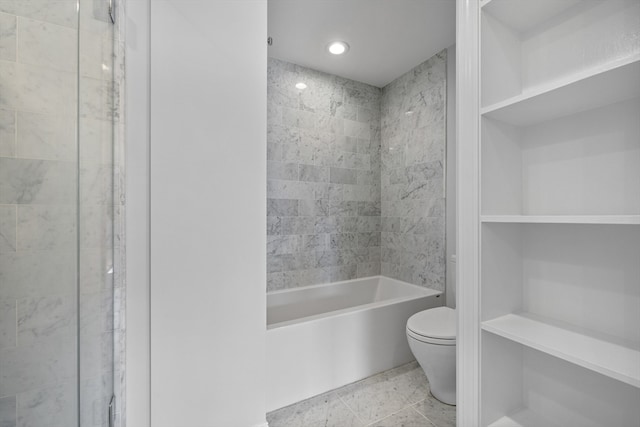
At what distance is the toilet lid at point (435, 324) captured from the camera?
5.49ft

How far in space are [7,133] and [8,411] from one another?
981mm

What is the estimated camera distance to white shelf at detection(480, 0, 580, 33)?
0.96 meters

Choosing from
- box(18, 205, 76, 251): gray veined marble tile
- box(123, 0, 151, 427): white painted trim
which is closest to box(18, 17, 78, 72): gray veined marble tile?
box(123, 0, 151, 427): white painted trim

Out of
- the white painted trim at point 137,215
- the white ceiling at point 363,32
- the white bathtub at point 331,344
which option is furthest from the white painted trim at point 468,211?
the white painted trim at point 137,215

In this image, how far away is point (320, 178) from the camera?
277cm

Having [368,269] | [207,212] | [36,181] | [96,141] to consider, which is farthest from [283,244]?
[36,181]

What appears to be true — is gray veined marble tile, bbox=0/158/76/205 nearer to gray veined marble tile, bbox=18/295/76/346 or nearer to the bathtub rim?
gray veined marble tile, bbox=18/295/76/346

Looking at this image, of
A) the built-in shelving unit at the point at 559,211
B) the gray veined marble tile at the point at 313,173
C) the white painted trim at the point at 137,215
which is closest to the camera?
the built-in shelving unit at the point at 559,211

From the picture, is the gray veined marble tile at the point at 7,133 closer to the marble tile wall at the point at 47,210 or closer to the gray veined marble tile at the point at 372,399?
the marble tile wall at the point at 47,210

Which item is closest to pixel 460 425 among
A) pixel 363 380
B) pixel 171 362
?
pixel 363 380

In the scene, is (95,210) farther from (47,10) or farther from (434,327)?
(434,327)

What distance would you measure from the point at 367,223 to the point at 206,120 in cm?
206

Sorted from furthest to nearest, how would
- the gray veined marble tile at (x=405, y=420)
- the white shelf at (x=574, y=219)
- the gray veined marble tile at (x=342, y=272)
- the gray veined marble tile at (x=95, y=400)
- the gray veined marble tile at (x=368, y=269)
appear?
the gray veined marble tile at (x=368, y=269)
the gray veined marble tile at (x=342, y=272)
the gray veined marble tile at (x=405, y=420)
the gray veined marble tile at (x=95, y=400)
the white shelf at (x=574, y=219)

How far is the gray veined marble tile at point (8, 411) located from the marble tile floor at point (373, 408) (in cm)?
110
